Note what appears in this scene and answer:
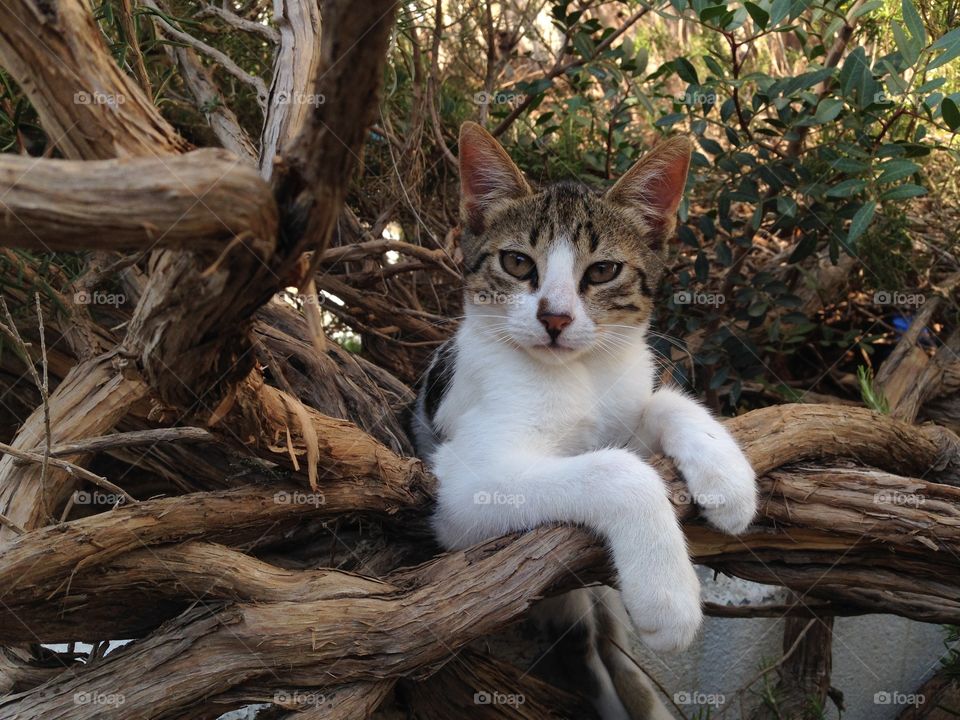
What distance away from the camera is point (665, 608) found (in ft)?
6.59

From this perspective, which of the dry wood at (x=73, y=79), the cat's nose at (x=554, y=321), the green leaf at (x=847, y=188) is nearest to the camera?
the dry wood at (x=73, y=79)

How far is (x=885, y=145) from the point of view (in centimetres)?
306

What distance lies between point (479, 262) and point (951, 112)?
5.23 ft

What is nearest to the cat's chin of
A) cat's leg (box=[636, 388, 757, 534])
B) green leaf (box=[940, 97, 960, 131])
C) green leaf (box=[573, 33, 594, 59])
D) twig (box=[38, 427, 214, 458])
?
cat's leg (box=[636, 388, 757, 534])

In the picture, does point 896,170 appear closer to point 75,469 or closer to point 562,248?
point 562,248

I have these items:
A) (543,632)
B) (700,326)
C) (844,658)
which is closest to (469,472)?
(543,632)

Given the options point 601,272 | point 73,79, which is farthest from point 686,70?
point 73,79

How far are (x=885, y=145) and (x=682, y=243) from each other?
1.09m

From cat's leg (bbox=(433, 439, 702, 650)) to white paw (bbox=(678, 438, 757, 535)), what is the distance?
122 millimetres

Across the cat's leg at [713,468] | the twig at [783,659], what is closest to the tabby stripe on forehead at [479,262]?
the cat's leg at [713,468]

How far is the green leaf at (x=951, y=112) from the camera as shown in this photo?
276 cm

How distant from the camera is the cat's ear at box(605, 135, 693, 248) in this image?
110 inches

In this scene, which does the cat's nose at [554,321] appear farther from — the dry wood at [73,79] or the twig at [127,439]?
the dry wood at [73,79]

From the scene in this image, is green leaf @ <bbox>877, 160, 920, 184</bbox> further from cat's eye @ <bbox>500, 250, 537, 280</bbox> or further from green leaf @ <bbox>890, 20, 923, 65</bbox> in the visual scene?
cat's eye @ <bbox>500, 250, 537, 280</bbox>
